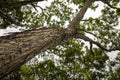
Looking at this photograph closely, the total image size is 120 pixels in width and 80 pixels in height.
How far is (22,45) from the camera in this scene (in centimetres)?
367

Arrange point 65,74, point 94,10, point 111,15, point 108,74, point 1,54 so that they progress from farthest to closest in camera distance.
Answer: point 94,10
point 111,15
point 108,74
point 65,74
point 1,54

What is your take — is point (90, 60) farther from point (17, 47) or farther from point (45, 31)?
point (17, 47)

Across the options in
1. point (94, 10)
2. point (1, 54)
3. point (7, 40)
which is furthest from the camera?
point (94, 10)

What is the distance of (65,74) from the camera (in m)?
8.59

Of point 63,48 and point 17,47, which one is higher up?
point 17,47

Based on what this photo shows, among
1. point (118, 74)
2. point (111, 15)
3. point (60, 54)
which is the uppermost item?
point (111, 15)

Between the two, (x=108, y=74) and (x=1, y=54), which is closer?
(x=1, y=54)

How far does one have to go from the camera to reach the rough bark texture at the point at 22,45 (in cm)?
318

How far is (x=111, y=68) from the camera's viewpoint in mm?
9508

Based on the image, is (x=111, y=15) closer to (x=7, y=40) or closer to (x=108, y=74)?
(x=108, y=74)

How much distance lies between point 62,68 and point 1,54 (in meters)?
6.08

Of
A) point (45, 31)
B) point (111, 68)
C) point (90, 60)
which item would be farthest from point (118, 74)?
point (45, 31)

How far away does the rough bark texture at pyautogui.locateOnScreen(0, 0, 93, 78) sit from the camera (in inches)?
125

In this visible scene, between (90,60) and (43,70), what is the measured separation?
2.38 m
